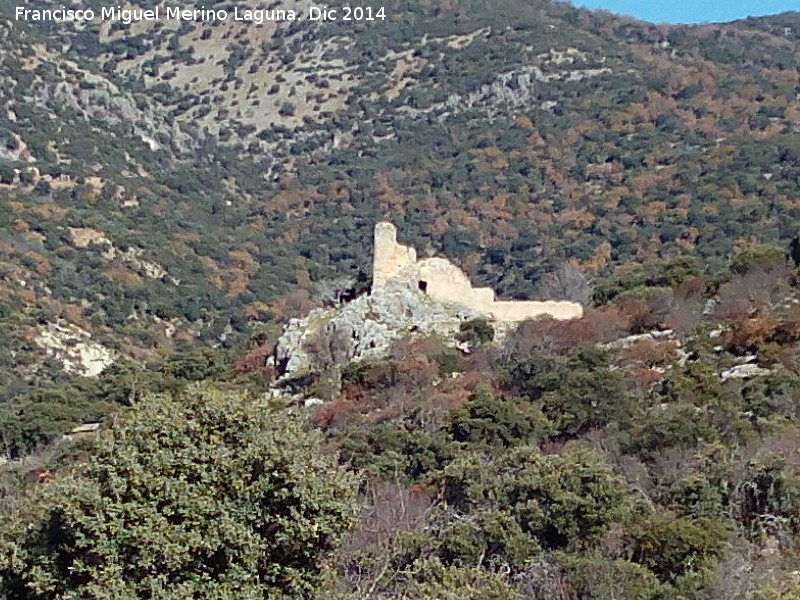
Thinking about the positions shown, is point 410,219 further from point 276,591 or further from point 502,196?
point 276,591

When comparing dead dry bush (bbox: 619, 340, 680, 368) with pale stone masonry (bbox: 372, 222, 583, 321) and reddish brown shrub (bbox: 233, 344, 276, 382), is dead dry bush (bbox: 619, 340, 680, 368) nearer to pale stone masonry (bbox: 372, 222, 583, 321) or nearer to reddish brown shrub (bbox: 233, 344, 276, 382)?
pale stone masonry (bbox: 372, 222, 583, 321)

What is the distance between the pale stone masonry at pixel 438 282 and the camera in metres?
37.4

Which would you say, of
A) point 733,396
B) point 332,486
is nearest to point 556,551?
point 332,486

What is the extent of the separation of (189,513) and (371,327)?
2426 centimetres

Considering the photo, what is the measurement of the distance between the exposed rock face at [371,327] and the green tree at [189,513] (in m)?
22.7

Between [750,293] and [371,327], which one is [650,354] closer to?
[750,293]

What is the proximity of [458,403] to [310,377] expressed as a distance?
19.8 ft

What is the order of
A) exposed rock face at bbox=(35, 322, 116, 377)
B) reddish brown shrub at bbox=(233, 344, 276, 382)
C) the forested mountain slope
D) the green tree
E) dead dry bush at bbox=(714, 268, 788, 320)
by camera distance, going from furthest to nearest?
the forested mountain slope → exposed rock face at bbox=(35, 322, 116, 377) → reddish brown shrub at bbox=(233, 344, 276, 382) → dead dry bush at bbox=(714, 268, 788, 320) → the green tree

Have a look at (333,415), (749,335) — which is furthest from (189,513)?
(749,335)

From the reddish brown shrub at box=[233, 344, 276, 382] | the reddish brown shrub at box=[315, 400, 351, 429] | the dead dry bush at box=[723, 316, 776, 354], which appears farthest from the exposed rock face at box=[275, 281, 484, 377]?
the dead dry bush at box=[723, 316, 776, 354]

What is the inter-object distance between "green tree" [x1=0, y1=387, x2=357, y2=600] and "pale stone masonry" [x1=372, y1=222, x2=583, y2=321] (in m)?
24.3

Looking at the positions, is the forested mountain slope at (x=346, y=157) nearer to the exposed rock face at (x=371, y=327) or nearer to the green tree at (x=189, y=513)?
the exposed rock face at (x=371, y=327)

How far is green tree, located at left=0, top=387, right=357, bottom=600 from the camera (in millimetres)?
11812

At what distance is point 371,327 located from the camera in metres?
36.2
